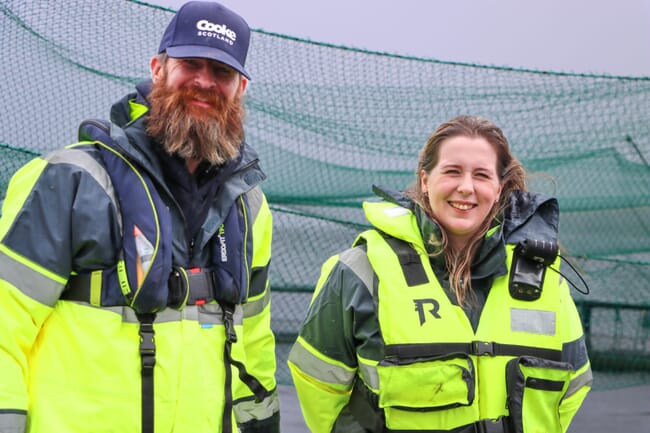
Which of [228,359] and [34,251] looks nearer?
[34,251]

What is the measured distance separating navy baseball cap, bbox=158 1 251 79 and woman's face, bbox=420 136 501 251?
0.65 meters

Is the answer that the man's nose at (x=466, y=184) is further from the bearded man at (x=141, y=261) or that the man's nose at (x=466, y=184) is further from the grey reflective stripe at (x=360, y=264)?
the bearded man at (x=141, y=261)

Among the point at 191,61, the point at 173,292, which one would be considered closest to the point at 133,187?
the point at 173,292

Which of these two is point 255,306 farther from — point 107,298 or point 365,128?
point 365,128

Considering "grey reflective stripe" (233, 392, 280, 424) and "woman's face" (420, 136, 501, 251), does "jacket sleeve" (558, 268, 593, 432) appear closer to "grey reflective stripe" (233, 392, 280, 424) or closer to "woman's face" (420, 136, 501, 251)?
"woman's face" (420, 136, 501, 251)

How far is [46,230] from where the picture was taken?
2.02 m

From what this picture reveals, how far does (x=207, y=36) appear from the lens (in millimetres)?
2322

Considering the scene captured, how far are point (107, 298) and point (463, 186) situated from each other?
3.42 feet

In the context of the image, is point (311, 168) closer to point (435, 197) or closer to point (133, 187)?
point (435, 197)

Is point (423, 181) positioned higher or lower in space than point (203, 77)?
lower

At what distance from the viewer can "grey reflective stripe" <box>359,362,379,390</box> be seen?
2400mm

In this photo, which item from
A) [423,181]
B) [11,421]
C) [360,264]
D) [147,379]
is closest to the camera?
[11,421]

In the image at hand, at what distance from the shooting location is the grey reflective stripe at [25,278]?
6.56 ft

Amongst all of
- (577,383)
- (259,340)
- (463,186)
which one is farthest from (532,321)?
(259,340)
